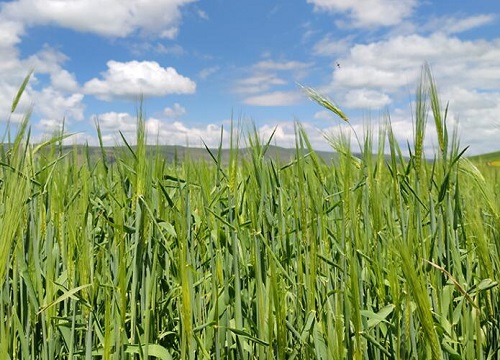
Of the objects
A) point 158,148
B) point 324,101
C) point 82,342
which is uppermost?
point 324,101

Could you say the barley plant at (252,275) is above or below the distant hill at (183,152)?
below

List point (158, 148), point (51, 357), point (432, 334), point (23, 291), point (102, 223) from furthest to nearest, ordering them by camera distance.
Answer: point (102, 223) → point (158, 148) → point (23, 291) → point (51, 357) → point (432, 334)

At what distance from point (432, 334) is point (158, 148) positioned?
756mm

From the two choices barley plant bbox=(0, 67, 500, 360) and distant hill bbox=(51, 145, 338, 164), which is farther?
distant hill bbox=(51, 145, 338, 164)

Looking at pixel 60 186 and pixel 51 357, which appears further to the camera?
pixel 60 186

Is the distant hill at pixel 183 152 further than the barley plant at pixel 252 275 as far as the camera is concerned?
Yes

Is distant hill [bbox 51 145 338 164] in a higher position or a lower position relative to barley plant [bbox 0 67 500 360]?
higher

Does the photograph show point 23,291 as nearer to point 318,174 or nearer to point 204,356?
point 204,356

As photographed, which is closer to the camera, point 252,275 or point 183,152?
point 252,275

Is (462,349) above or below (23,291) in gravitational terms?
below

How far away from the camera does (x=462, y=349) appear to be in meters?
1.19

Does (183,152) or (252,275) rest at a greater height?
(183,152)

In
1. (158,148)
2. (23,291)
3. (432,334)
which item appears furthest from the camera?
(158,148)

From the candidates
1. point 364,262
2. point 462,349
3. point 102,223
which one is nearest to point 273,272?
point 364,262
